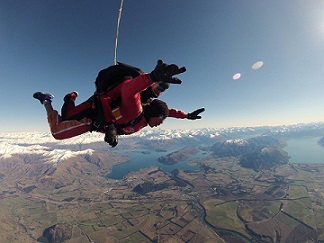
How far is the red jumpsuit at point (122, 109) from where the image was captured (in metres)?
2.48

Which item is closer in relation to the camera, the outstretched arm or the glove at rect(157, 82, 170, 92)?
the glove at rect(157, 82, 170, 92)

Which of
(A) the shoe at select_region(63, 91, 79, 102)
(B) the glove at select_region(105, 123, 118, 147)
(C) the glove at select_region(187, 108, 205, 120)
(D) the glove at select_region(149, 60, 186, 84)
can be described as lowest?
(B) the glove at select_region(105, 123, 118, 147)

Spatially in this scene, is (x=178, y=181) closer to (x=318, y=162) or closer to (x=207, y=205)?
(x=207, y=205)

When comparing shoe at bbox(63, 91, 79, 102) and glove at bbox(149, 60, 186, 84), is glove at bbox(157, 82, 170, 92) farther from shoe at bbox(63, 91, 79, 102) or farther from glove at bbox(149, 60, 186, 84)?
shoe at bbox(63, 91, 79, 102)

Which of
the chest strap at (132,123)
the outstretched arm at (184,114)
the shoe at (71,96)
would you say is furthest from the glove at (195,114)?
the shoe at (71,96)

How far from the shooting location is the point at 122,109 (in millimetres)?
3262

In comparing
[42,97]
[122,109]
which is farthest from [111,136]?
[42,97]

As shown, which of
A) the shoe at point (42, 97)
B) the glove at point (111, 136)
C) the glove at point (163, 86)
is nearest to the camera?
the glove at point (163, 86)

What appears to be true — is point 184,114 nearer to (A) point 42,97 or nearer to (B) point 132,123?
(B) point 132,123

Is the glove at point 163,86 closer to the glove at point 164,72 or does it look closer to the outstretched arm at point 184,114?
the glove at point 164,72

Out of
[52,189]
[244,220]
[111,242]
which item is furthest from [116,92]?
[52,189]

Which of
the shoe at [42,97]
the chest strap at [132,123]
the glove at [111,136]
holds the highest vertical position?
the shoe at [42,97]

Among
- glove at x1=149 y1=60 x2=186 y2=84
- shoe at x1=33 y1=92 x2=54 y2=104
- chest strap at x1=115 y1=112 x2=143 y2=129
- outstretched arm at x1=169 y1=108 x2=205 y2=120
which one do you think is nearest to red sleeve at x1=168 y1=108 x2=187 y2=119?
outstretched arm at x1=169 y1=108 x2=205 y2=120

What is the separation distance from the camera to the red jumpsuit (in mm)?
2476
